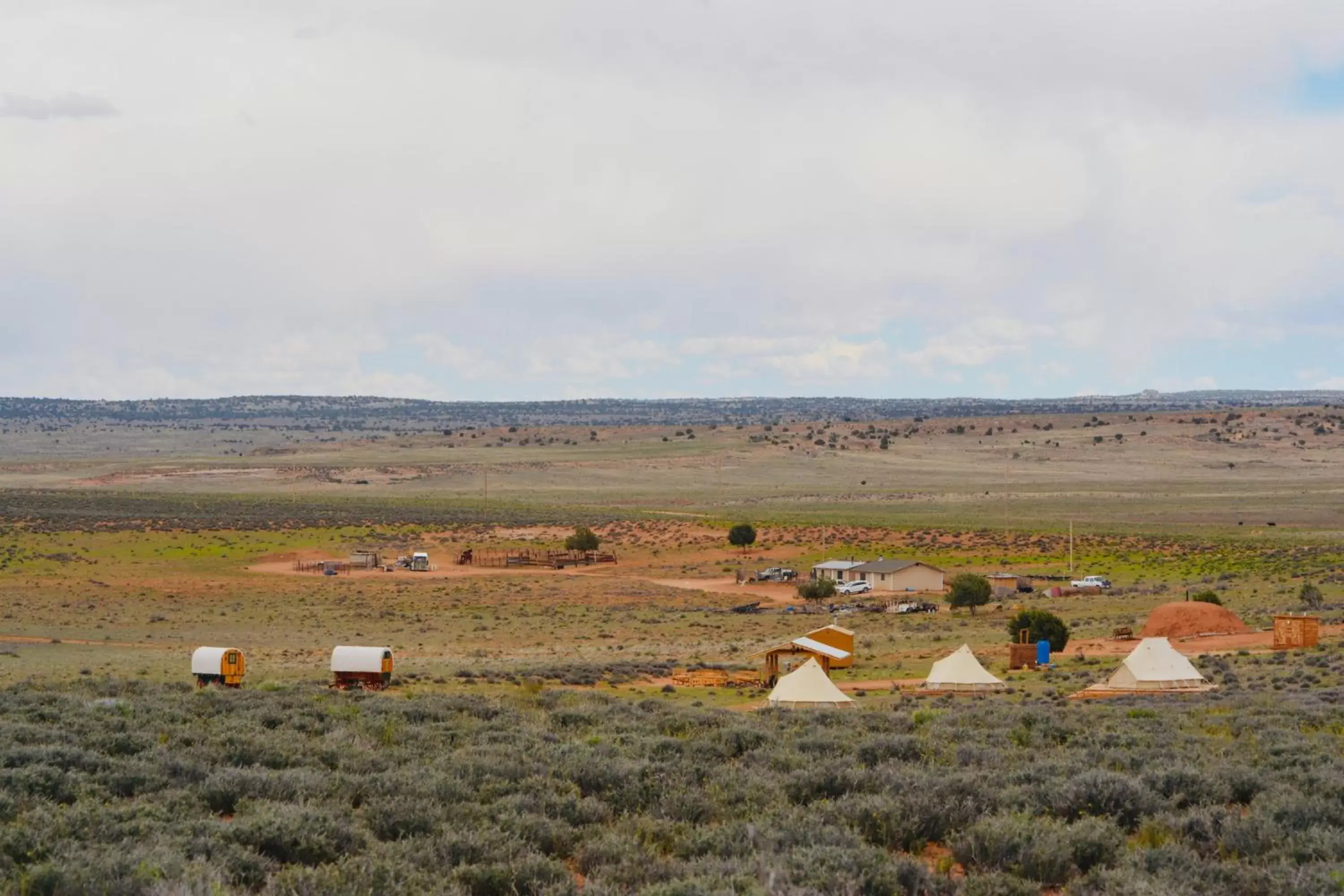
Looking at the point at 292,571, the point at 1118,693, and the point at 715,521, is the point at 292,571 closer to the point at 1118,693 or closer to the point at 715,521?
the point at 715,521

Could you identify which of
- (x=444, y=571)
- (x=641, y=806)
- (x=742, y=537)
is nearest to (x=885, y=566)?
(x=742, y=537)

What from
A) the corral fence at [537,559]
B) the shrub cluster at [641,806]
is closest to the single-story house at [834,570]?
the corral fence at [537,559]

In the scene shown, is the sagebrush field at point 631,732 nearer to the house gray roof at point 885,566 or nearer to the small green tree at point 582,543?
the small green tree at point 582,543

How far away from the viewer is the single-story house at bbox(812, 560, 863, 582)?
70375 mm

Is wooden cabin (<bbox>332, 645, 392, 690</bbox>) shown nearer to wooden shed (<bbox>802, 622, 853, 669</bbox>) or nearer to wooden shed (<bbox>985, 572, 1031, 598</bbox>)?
wooden shed (<bbox>802, 622, 853, 669</bbox>)

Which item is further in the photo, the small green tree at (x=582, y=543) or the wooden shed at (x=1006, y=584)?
the small green tree at (x=582, y=543)

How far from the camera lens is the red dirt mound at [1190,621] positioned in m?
40.7

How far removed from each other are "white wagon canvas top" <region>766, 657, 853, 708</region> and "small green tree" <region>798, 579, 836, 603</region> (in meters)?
34.9

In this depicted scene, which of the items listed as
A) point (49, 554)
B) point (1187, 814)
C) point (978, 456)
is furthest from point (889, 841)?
point (978, 456)

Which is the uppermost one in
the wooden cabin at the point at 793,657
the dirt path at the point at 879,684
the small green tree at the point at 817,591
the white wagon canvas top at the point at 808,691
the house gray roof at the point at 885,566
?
the white wagon canvas top at the point at 808,691

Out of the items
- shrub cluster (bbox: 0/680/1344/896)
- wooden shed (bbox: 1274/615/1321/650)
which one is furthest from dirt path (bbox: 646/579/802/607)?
shrub cluster (bbox: 0/680/1344/896)

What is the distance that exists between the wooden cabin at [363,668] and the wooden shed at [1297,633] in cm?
2436

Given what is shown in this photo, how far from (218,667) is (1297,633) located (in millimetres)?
28489

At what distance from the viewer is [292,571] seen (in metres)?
75.2
